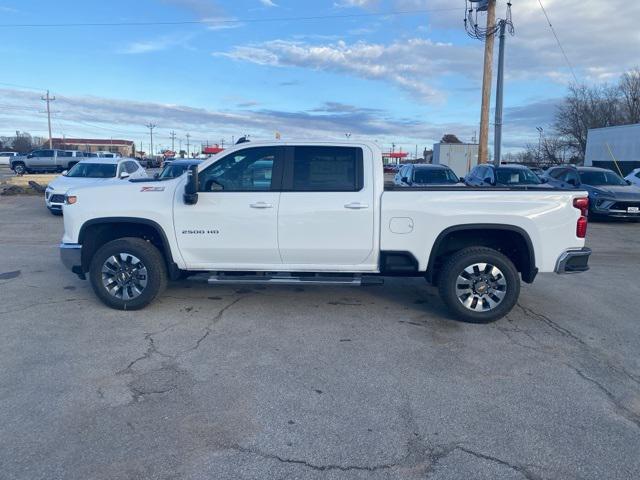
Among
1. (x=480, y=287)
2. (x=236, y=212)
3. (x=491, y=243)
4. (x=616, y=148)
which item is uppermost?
(x=616, y=148)

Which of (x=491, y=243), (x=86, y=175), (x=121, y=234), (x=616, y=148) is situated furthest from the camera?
(x=616, y=148)

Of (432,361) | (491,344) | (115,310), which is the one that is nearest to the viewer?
(432,361)

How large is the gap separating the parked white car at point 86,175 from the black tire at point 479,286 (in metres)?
10.8

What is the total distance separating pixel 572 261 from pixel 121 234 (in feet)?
17.0

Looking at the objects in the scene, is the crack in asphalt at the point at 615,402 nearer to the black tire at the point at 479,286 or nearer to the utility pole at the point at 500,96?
the black tire at the point at 479,286

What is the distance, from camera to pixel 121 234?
6.25m

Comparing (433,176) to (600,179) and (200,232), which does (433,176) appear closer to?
(600,179)

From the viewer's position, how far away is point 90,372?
439 centimetres

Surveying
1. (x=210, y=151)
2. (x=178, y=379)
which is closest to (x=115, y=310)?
(x=178, y=379)

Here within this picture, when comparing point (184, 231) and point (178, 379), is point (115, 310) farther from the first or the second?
point (178, 379)

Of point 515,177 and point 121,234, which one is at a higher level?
point 515,177

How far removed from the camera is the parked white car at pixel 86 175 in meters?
14.2

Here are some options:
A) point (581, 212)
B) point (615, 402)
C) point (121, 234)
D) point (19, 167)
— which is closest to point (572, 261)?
point (581, 212)

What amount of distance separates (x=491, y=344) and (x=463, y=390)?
1200 mm
